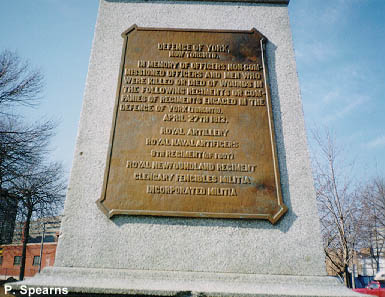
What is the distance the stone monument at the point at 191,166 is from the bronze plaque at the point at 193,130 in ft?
0.05

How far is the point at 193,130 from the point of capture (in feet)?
11.2

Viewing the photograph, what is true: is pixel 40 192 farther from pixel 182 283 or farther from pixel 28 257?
pixel 28 257

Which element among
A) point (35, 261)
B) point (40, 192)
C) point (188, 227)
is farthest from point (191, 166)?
point (35, 261)

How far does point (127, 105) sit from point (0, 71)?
12869 mm

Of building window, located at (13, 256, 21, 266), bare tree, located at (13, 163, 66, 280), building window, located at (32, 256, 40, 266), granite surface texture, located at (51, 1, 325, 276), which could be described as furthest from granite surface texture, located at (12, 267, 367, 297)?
building window, located at (13, 256, 21, 266)

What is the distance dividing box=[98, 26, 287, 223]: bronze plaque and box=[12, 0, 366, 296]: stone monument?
14 millimetres

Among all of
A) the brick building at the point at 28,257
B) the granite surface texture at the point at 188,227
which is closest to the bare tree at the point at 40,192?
the granite surface texture at the point at 188,227

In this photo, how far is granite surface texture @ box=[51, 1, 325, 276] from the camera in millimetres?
2840

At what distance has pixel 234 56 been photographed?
3.87m

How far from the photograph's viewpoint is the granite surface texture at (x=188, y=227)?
284cm

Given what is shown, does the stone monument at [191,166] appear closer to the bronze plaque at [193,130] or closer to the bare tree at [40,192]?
the bronze plaque at [193,130]

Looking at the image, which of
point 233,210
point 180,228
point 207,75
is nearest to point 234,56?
point 207,75

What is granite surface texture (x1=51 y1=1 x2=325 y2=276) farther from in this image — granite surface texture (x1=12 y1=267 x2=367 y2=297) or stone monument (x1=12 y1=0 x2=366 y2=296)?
granite surface texture (x1=12 y1=267 x2=367 y2=297)

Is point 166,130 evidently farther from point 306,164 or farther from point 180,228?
point 306,164
